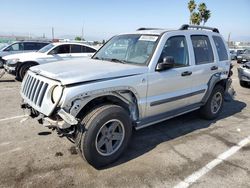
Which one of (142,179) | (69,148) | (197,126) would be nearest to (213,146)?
(197,126)

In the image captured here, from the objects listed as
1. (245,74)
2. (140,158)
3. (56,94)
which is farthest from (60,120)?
(245,74)

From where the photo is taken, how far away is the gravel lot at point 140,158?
3.34 m

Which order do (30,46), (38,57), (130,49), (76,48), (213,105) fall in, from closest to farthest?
(130,49) < (213,105) < (38,57) < (76,48) < (30,46)

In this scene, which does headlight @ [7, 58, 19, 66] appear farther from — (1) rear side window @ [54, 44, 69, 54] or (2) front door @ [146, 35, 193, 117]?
(2) front door @ [146, 35, 193, 117]

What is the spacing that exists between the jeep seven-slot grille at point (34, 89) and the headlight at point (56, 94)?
20cm

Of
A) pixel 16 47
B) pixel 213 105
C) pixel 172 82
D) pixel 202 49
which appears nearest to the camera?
pixel 172 82

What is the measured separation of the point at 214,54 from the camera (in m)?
5.61

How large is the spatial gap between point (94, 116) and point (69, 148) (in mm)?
1112

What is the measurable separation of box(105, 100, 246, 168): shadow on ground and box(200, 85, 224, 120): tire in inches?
5.7

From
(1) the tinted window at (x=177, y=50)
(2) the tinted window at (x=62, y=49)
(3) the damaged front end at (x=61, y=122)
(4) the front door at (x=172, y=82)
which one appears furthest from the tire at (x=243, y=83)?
(3) the damaged front end at (x=61, y=122)

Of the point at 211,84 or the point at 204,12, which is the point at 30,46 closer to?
the point at 211,84

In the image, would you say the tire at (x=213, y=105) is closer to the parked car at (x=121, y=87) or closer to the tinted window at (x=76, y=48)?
the parked car at (x=121, y=87)

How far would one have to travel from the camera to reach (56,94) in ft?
10.8

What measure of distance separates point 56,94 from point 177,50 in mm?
2437
